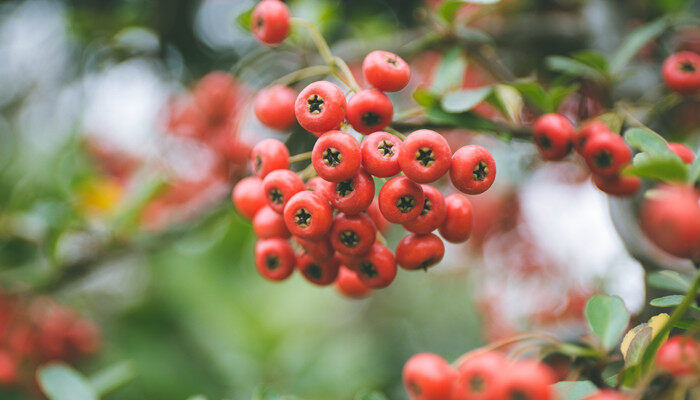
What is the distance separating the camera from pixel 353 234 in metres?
0.96

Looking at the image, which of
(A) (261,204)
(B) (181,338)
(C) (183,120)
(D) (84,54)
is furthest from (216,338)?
(D) (84,54)

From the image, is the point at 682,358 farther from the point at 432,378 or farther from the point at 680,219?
the point at 432,378

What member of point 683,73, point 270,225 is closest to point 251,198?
point 270,225

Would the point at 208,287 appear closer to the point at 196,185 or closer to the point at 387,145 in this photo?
the point at 196,185

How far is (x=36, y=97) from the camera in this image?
3.37 metres

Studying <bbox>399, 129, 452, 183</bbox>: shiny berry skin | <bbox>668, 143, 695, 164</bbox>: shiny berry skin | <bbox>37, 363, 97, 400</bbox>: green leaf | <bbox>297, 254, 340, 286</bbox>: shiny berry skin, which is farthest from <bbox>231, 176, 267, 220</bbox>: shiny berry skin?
<bbox>668, 143, 695, 164</bbox>: shiny berry skin

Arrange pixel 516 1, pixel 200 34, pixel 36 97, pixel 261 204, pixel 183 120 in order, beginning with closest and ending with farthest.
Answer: pixel 261 204 → pixel 516 1 → pixel 183 120 → pixel 200 34 → pixel 36 97

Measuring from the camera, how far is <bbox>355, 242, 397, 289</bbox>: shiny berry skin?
3.32ft

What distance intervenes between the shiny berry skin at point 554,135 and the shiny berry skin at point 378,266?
40cm

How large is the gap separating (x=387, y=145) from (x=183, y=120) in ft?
5.04

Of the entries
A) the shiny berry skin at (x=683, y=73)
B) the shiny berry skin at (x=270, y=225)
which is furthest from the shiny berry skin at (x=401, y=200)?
the shiny berry skin at (x=683, y=73)

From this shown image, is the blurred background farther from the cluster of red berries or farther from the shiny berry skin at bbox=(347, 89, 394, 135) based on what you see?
the shiny berry skin at bbox=(347, 89, 394, 135)

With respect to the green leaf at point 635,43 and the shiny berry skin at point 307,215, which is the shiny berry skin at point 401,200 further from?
the green leaf at point 635,43

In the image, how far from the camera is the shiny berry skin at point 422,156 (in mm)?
880
